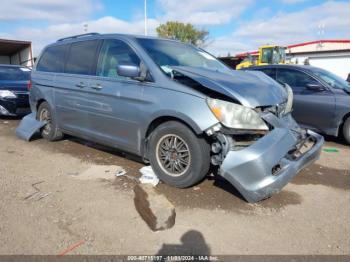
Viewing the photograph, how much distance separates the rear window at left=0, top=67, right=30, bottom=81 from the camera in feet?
32.0

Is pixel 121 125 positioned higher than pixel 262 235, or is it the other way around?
pixel 121 125

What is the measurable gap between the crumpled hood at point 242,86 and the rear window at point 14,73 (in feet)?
24.8

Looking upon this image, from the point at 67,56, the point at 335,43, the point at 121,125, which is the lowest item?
the point at 121,125

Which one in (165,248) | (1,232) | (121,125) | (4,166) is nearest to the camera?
(165,248)

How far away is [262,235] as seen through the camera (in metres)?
3.09

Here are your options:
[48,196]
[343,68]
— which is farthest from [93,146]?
[343,68]

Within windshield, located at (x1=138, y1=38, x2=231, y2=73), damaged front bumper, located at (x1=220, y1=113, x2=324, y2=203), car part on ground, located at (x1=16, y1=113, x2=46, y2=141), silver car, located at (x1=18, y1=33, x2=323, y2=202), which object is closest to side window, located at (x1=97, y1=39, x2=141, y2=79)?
silver car, located at (x1=18, y1=33, x2=323, y2=202)

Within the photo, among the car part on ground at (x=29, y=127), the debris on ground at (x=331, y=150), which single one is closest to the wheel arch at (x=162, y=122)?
the car part on ground at (x=29, y=127)

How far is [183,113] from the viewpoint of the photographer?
12.2 ft

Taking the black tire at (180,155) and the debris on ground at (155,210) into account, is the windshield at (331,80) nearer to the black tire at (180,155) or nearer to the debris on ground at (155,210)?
the black tire at (180,155)

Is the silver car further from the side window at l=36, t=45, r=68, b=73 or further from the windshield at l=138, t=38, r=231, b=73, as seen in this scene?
the side window at l=36, t=45, r=68, b=73

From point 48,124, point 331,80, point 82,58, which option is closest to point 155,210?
point 82,58

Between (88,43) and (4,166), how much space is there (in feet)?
7.50

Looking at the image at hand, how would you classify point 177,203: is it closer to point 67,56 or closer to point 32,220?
point 32,220
